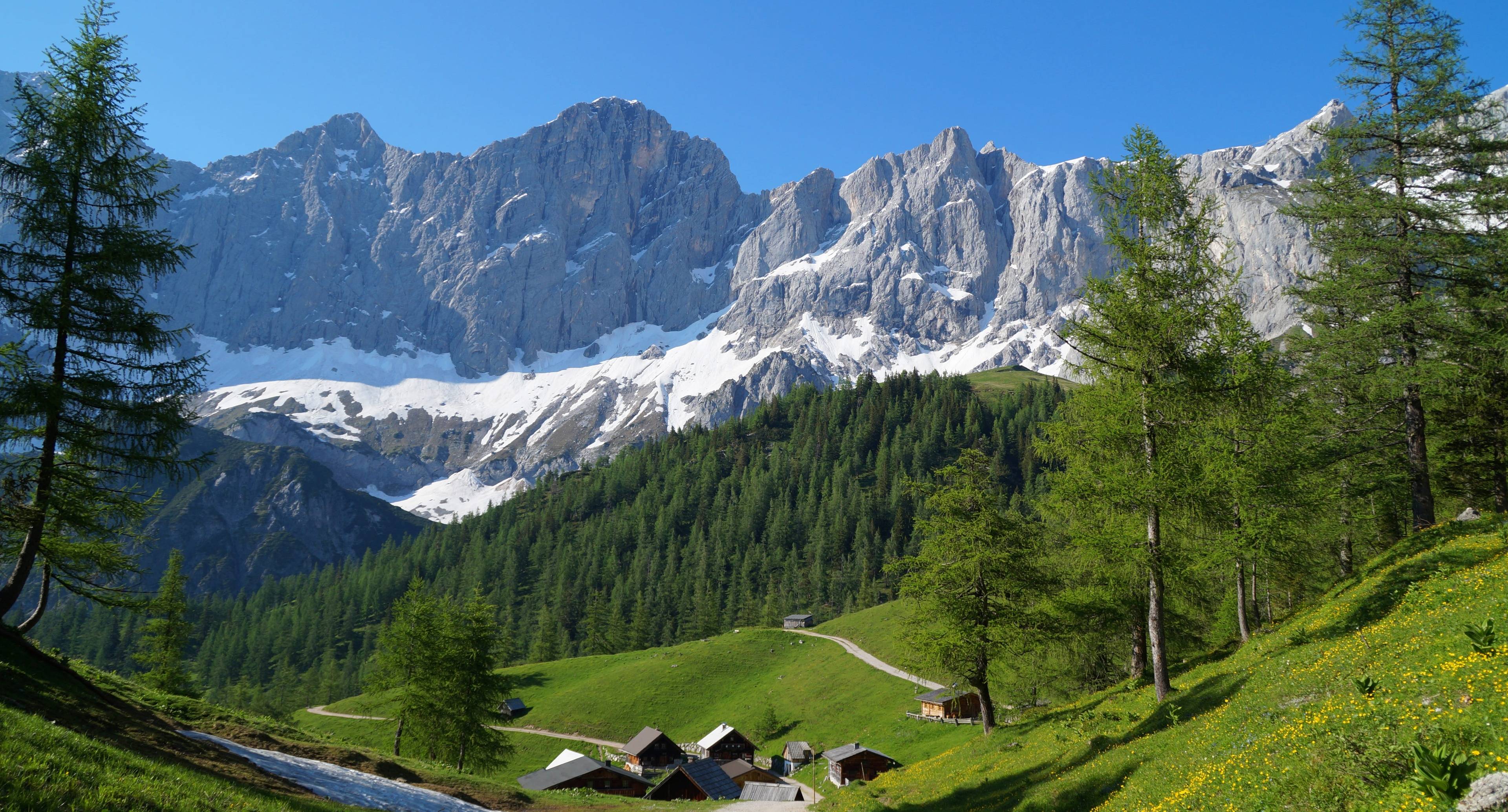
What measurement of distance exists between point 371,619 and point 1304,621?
166913 mm

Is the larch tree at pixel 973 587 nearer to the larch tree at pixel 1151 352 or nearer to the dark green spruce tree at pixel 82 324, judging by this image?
the larch tree at pixel 1151 352

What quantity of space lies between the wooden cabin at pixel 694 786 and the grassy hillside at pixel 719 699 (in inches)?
587

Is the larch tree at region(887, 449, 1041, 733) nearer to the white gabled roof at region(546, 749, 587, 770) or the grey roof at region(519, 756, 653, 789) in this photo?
the grey roof at region(519, 756, 653, 789)

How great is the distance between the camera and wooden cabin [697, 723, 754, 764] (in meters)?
67.4

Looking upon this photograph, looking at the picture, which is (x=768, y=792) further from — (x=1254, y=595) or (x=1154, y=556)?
(x=1154, y=556)

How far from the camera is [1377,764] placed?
345 inches

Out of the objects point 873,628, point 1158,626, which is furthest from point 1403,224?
point 873,628

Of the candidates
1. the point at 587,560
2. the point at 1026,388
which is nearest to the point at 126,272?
the point at 587,560

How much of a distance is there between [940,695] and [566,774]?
105ft

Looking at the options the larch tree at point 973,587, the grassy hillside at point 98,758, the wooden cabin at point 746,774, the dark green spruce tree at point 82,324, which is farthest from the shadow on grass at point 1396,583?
the wooden cabin at point 746,774

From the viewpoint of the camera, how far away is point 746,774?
2315 inches

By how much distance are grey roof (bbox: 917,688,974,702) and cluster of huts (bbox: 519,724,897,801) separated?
825 cm

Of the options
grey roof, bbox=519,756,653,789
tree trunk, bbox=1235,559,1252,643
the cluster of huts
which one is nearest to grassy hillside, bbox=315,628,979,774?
the cluster of huts

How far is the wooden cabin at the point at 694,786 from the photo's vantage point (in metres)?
49.5
